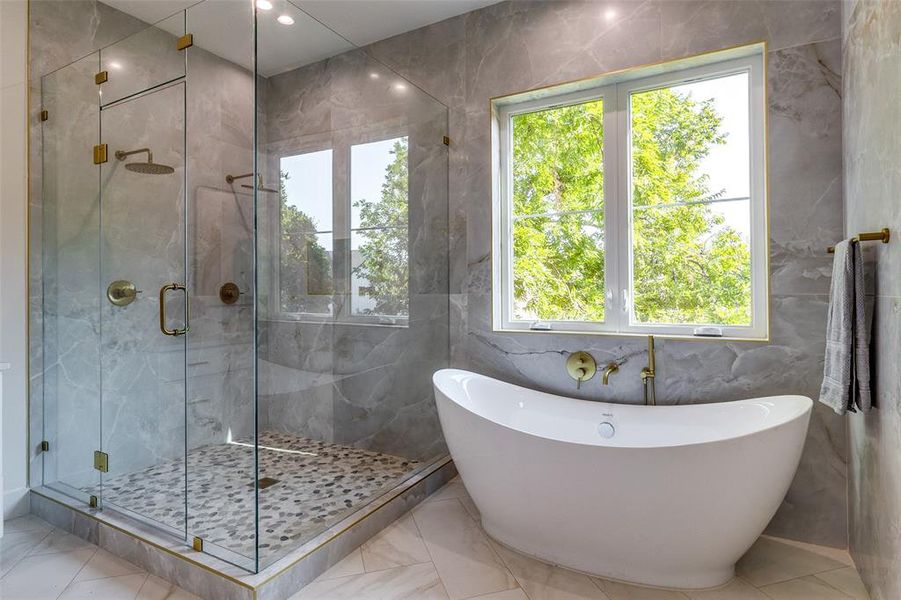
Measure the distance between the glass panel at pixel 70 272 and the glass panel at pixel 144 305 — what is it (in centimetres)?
9

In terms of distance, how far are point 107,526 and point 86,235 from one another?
4.64ft

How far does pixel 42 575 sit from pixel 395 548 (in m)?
1.38

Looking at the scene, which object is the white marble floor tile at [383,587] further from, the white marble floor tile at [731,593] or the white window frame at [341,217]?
the white window frame at [341,217]

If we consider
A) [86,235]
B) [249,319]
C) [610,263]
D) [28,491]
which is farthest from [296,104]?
[28,491]

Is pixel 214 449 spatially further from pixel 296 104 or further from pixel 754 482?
pixel 754 482

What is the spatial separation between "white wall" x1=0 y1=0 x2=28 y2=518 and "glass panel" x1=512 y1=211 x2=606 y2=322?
8.62ft

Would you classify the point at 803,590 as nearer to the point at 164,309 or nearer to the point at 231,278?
the point at 231,278

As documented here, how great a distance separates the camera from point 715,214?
241 cm

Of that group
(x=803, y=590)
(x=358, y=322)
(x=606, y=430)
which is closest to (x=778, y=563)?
(x=803, y=590)

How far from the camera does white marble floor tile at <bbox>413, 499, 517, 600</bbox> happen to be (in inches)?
71.9

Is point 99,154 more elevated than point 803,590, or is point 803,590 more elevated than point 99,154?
point 99,154

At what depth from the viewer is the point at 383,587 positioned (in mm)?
1818

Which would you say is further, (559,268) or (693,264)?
(559,268)

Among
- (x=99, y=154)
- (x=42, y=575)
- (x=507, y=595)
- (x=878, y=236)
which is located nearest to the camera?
(x=878, y=236)
